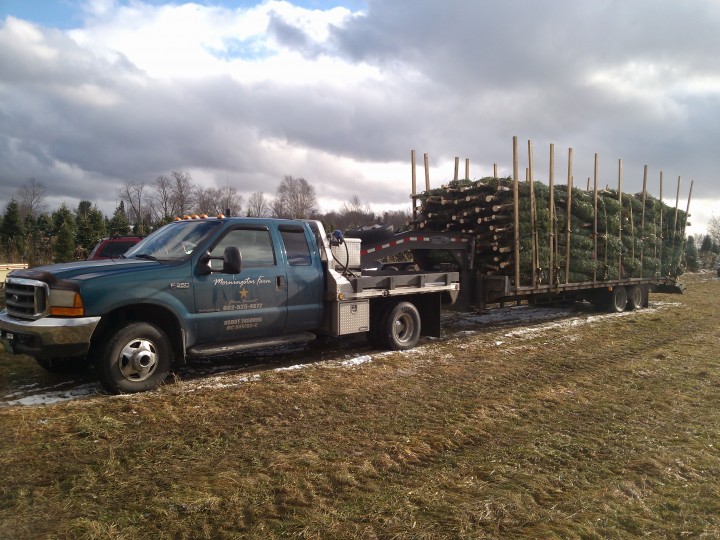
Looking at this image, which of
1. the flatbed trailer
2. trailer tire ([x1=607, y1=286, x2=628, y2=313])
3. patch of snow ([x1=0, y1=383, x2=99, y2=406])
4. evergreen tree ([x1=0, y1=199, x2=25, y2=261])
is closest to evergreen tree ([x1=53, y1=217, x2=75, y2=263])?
evergreen tree ([x1=0, y1=199, x2=25, y2=261])

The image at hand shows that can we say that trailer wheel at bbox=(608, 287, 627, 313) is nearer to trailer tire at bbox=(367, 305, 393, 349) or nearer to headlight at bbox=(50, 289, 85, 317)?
trailer tire at bbox=(367, 305, 393, 349)

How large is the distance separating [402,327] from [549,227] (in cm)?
468

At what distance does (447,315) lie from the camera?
12.4m

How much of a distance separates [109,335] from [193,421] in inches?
58.7

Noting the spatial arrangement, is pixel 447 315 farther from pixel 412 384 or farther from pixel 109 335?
pixel 109 335

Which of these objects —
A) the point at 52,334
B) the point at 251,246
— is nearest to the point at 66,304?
the point at 52,334

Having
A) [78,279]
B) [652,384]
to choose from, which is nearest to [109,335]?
[78,279]

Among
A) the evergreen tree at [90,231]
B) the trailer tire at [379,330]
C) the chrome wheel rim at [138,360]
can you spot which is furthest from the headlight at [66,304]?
the evergreen tree at [90,231]

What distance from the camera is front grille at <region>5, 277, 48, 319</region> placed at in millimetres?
5184

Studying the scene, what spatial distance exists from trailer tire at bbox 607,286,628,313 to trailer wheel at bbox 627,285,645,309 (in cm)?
23

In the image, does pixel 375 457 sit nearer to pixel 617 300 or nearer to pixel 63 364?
pixel 63 364

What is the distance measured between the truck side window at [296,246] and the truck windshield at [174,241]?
3.16ft

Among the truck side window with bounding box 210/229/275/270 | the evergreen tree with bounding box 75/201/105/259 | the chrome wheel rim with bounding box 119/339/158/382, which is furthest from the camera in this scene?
the evergreen tree with bounding box 75/201/105/259

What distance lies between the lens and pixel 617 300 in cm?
1358
